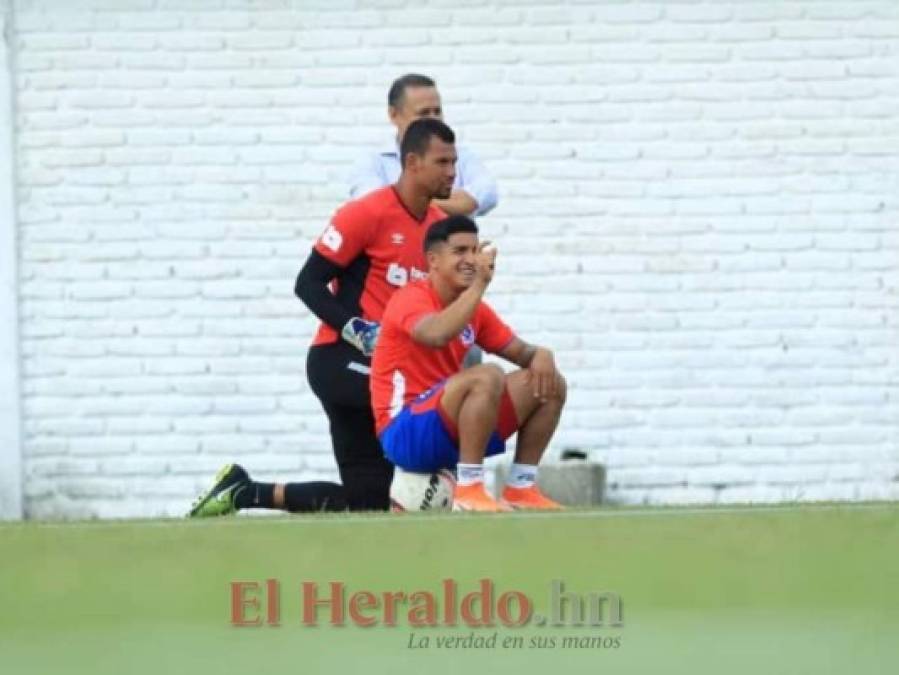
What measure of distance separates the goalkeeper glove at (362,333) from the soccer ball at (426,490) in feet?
1.50

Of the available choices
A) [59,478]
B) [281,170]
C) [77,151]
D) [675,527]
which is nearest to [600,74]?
[281,170]

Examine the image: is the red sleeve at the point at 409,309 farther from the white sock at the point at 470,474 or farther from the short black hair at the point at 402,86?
the short black hair at the point at 402,86

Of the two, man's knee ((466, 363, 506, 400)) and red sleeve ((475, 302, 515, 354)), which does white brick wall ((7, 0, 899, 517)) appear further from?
man's knee ((466, 363, 506, 400))

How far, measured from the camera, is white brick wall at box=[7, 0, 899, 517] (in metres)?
9.89

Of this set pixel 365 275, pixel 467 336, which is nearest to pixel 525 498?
pixel 467 336

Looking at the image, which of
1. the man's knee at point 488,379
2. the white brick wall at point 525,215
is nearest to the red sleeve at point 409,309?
the man's knee at point 488,379

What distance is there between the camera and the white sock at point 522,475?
680 cm

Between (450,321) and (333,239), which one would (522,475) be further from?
(333,239)

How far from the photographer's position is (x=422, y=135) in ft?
23.2

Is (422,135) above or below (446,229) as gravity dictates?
above

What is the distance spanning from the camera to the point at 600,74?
9891mm

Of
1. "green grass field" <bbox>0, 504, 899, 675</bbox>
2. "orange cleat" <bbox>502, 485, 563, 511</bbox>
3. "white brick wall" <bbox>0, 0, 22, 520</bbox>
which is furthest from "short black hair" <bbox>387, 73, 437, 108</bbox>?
"white brick wall" <bbox>0, 0, 22, 520</bbox>

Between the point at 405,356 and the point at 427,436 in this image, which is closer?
the point at 427,436

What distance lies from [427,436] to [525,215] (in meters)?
3.34
